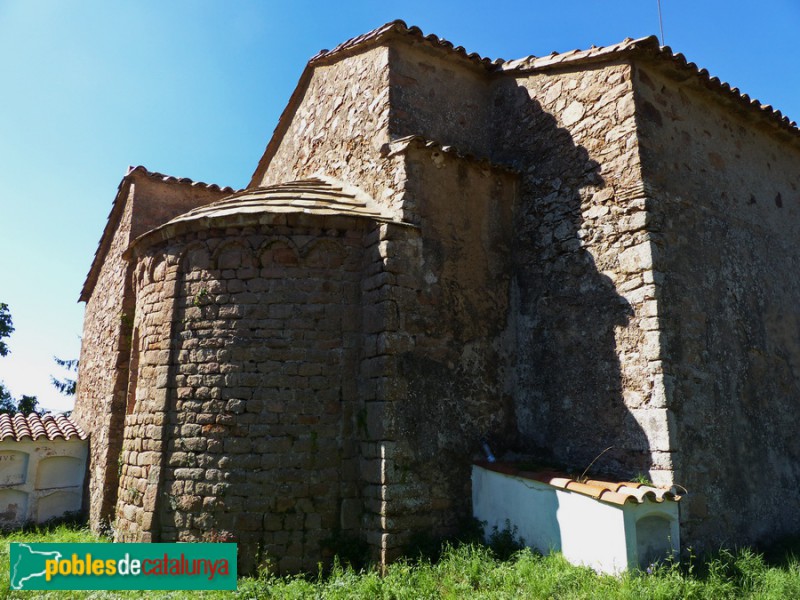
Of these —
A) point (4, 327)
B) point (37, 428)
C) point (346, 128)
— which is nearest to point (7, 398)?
point (4, 327)

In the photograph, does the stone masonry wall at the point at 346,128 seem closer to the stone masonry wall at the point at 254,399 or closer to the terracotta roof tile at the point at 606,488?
the stone masonry wall at the point at 254,399

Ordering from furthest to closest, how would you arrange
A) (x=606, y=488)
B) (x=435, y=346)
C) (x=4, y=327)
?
(x=4, y=327) < (x=435, y=346) < (x=606, y=488)

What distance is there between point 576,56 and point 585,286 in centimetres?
265

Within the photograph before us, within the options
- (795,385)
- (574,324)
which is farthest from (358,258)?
(795,385)

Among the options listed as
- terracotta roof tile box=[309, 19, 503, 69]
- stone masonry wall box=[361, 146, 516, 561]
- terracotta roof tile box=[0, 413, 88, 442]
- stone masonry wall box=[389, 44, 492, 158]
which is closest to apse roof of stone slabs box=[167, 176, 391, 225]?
stone masonry wall box=[361, 146, 516, 561]

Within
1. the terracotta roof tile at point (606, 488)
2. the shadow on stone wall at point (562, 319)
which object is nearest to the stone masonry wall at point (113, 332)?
the shadow on stone wall at point (562, 319)

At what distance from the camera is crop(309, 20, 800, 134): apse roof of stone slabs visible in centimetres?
619

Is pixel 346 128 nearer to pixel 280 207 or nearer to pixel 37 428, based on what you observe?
pixel 280 207

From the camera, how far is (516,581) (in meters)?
4.81

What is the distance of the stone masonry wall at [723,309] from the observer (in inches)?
224

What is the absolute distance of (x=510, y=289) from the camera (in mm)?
6957

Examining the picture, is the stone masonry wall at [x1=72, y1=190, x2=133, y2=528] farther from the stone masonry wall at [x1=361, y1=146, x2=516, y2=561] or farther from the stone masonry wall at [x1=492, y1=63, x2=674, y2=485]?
the stone masonry wall at [x1=492, y1=63, x2=674, y2=485]

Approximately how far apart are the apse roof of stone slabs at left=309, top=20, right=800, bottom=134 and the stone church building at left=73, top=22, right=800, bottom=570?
4 cm

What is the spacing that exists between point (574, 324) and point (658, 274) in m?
1.01
